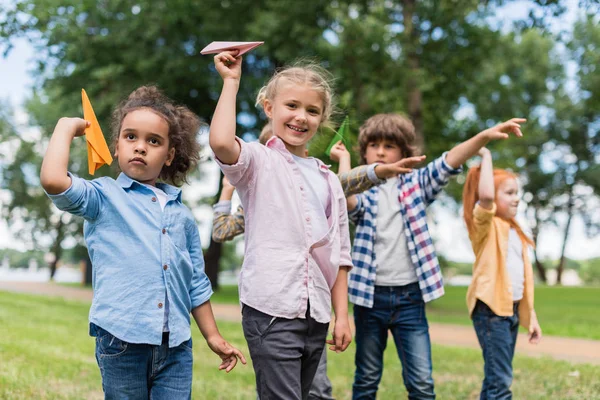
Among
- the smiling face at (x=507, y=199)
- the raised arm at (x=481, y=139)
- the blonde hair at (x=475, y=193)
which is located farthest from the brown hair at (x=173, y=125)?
the smiling face at (x=507, y=199)

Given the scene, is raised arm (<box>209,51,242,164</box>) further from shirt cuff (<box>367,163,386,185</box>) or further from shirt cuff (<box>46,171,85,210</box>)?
shirt cuff (<box>367,163,386,185</box>)

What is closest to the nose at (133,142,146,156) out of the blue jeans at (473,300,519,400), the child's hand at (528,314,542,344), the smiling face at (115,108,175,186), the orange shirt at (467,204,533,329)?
the smiling face at (115,108,175,186)

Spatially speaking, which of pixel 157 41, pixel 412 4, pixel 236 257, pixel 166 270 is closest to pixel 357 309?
pixel 166 270

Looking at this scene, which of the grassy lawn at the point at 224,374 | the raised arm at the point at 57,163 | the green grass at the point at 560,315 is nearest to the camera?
the raised arm at the point at 57,163

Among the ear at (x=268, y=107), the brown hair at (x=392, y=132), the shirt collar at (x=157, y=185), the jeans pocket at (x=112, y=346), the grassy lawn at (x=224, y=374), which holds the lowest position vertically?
the grassy lawn at (x=224, y=374)

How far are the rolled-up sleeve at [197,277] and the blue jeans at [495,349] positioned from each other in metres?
2.01

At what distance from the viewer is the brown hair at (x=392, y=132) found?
3.70 m

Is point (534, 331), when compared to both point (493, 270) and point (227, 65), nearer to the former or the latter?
point (493, 270)

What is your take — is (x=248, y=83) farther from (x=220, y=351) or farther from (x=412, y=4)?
(x=220, y=351)

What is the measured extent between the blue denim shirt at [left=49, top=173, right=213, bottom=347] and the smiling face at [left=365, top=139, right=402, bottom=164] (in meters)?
1.59

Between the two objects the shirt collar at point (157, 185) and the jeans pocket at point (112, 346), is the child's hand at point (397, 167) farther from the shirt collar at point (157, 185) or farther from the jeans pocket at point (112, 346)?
the jeans pocket at point (112, 346)

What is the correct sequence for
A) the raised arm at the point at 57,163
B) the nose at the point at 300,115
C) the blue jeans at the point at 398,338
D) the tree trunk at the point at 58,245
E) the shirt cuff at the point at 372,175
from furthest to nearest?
the tree trunk at the point at 58,245 < the blue jeans at the point at 398,338 < the shirt cuff at the point at 372,175 < the nose at the point at 300,115 < the raised arm at the point at 57,163

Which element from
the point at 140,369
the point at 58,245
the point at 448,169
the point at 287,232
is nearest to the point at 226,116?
the point at 287,232

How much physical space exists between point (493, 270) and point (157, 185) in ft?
7.45
